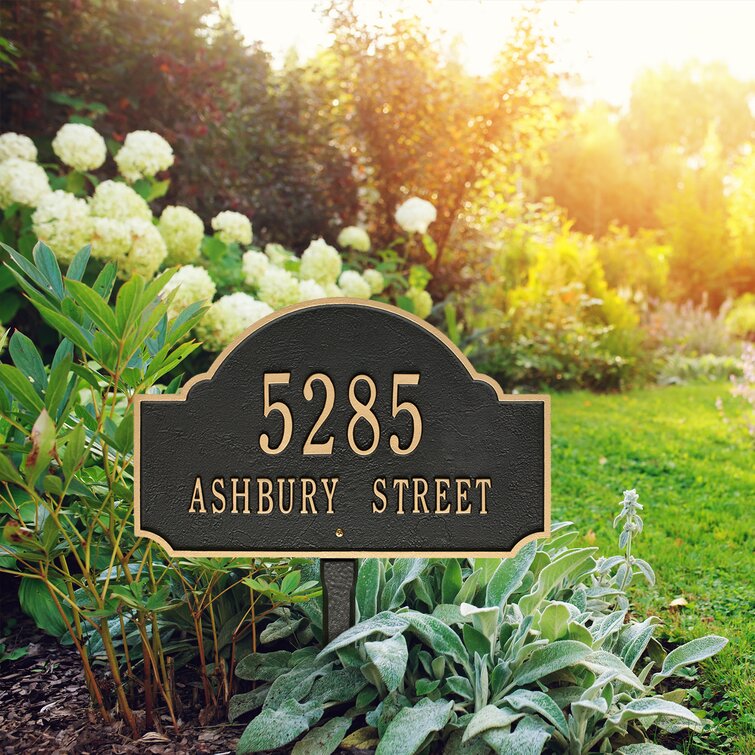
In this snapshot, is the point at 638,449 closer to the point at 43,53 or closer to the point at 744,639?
the point at 744,639

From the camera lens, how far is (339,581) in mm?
1958

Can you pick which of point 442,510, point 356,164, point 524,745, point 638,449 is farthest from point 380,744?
point 356,164

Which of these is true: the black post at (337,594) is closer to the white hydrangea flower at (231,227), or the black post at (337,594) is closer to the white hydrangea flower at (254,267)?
the white hydrangea flower at (254,267)

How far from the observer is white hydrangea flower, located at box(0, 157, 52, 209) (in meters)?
3.83

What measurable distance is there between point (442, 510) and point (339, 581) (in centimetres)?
31

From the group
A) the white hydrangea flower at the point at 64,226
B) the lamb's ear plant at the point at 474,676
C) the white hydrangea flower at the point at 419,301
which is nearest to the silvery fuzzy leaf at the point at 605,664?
the lamb's ear plant at the point at 474,676

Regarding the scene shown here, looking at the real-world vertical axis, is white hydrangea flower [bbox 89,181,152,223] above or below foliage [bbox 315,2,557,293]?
below

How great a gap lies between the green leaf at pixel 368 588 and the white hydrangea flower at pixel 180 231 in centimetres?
252

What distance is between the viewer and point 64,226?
12.2ft

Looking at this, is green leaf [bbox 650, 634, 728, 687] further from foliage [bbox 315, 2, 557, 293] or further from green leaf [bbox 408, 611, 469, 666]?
foliage [bbox 315, 2, 557, 293]

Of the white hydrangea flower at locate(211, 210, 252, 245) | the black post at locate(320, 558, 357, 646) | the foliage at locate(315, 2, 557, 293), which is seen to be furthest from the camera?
the foliage at locate(315, 2, 557, 293)

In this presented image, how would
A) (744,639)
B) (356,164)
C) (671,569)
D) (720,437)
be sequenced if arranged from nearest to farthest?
(744,639)
(671,569)
(720,437)
(356,164)

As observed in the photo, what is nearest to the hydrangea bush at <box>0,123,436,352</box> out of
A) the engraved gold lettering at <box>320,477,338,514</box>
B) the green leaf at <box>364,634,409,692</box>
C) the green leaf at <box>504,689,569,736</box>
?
the engraved gold lettering at <box>320,477,338,514</box>

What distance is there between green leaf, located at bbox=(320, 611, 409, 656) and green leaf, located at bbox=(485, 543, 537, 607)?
0.29 metres
